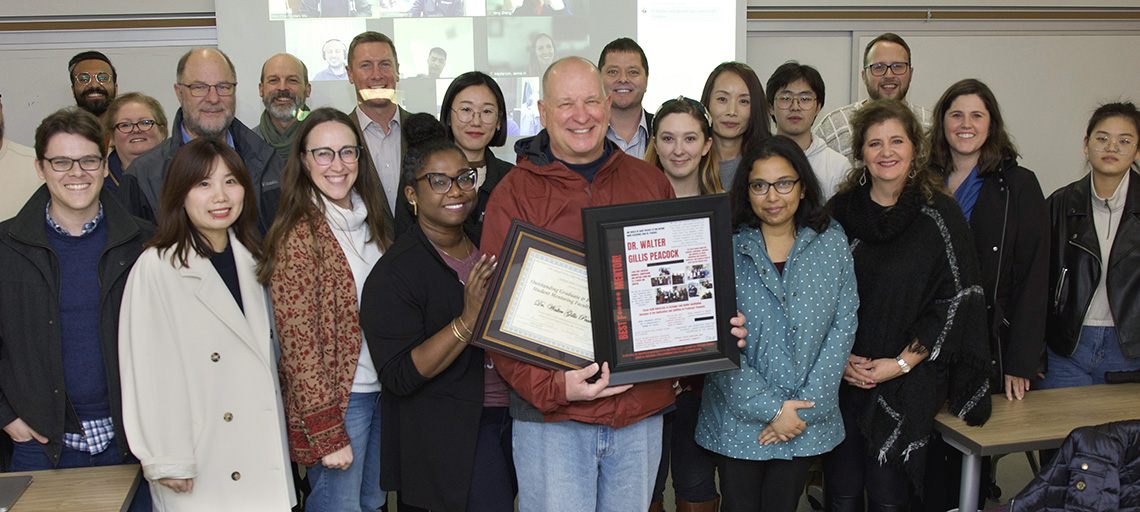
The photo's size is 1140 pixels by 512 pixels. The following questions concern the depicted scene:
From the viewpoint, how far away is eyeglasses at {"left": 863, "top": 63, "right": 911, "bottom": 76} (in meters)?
4.17

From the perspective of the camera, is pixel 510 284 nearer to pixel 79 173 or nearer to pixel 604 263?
pixel 604 263

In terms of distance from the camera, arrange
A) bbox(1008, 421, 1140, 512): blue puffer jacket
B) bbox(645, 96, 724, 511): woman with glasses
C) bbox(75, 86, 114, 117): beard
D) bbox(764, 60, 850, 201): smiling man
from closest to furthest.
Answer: bbox(1008, 421, 1140, 512): blue puffer jacket
bbox(645, 96, 724, 511): woman with glasses
bbox(764, 60, 850, 201): smiling man
bbox(75, 86, 114, 117): beard

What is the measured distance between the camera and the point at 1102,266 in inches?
125

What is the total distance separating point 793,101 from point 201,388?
2894mm

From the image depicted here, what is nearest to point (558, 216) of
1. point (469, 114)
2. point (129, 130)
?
point (469, 114)

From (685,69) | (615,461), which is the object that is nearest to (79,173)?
(615,461)

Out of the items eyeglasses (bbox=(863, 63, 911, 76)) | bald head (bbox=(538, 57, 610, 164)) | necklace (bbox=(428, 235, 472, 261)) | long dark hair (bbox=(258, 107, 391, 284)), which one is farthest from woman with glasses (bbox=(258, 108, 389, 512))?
eyeglasses (bbox=(863, 63, 911, 76))

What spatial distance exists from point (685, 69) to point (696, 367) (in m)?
4.14

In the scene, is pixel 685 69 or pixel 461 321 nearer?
pixel 461 321

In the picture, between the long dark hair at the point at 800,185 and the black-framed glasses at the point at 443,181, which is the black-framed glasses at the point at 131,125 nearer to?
the black-framed glasses at the point at 443,181

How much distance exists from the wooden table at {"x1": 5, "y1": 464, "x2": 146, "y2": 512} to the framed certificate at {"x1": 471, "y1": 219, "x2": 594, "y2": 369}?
1197mm

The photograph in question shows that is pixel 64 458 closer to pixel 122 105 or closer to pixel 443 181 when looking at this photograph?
pixel 443 181

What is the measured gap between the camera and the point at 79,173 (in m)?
2.39

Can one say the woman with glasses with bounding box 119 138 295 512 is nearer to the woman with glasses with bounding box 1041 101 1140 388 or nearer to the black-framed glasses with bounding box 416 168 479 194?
the black-framed glasses with bounding box 416 168 479 194
